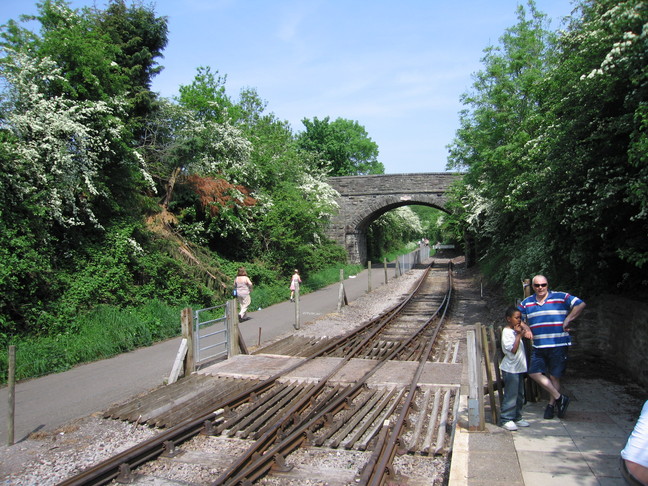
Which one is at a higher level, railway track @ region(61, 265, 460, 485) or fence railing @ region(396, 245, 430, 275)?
fence railing @ region(396, 245, 430, 275)

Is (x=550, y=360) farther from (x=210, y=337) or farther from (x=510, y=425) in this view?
(x=210, y=337)

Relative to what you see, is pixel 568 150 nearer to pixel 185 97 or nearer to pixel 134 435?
pixel 134 435

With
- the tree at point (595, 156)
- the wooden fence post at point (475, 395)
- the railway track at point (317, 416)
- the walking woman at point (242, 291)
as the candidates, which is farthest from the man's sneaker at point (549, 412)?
the walking woman at point (242, 291)

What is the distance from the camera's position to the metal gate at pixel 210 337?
904cm

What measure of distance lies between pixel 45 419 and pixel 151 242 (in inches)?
330

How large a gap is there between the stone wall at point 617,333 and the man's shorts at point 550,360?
1960mm

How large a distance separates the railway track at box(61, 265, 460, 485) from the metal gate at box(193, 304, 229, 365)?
993 mm

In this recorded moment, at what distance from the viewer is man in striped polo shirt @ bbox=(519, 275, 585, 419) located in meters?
5.48

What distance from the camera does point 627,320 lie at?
739 centimetres

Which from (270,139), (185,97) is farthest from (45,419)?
(270,139)

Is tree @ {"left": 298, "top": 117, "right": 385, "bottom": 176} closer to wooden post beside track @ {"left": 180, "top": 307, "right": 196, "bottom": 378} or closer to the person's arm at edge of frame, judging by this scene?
wooden post beside track @ {"left": 180, "top": 307, "right": 196, "bottom": 378}

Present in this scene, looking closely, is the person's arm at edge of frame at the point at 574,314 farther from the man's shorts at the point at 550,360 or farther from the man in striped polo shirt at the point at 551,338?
the man's shorts at the point at 550,360

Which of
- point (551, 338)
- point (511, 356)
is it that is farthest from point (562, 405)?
point (511, 356)

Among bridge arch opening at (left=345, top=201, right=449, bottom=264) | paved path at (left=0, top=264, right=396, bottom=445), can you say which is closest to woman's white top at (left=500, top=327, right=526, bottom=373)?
paved path at (left=0, top=264, right=396, bottom=445)
